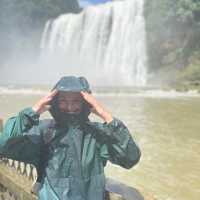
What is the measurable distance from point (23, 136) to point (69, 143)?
0.24 meters

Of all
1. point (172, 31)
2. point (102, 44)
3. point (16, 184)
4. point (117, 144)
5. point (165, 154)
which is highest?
point (172, 31)

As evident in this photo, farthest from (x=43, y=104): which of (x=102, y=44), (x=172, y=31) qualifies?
(x=102, y=44)

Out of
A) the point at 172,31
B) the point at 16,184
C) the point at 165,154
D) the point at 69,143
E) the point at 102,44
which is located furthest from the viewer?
the point at 102,44

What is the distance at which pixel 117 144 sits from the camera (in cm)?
249

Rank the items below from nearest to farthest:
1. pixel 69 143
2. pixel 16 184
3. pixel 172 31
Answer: pixel 69 143 → pixel 16 184 → pixel 172 31

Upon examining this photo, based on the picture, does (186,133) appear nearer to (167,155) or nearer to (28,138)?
(167,155)

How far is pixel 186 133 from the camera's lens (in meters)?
11.5

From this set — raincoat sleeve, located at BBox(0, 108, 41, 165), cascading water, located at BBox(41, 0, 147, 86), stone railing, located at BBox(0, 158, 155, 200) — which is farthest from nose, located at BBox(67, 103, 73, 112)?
cascading water, located at BBox(41, 0, 147, 86)

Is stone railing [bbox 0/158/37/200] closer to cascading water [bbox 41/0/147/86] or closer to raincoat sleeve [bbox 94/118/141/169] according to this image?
raincoat sleeve [bbox 94/118/141/169]

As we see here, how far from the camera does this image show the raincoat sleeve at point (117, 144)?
2479mm

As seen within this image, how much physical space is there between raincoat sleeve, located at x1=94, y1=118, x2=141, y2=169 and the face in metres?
0.16

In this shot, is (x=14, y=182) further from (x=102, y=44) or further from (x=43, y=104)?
(x=102, y=44)

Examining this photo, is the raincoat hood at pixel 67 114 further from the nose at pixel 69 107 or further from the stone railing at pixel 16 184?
the stone railing at pixel 16 184

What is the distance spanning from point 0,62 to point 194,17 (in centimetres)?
2504
